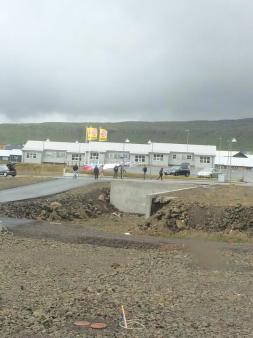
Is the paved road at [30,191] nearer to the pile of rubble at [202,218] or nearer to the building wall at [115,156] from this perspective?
the pile of rubble at [202,218]

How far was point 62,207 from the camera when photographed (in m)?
33.8

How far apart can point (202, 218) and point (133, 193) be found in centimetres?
1260

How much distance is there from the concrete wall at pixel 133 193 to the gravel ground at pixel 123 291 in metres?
Result: 20.9

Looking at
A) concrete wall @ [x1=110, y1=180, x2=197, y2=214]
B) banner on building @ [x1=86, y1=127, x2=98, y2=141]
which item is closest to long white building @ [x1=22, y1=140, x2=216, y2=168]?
banner on building @ [x1=86, y1=127, x2=98, y2=141]

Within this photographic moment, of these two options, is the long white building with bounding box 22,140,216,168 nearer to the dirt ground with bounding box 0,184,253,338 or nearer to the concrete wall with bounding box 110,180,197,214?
the concrete wall with bounding box 110,180,197,214

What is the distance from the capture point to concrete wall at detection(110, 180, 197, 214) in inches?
1585

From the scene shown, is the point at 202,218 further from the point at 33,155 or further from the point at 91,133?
the point at 33,155

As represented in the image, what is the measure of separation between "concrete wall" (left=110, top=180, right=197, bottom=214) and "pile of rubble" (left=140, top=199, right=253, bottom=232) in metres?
9.92

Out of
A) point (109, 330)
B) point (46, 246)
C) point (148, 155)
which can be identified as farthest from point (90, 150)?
point (109, 330)

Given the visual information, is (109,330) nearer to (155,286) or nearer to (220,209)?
(155,286)

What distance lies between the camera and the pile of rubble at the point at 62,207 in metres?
30.6

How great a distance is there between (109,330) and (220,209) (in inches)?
837

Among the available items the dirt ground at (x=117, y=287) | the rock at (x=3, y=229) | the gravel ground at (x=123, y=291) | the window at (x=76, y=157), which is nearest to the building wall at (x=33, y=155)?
the window at (x=76, y=157)

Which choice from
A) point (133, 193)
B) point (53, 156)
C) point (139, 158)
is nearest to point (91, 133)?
point (53, 156)
